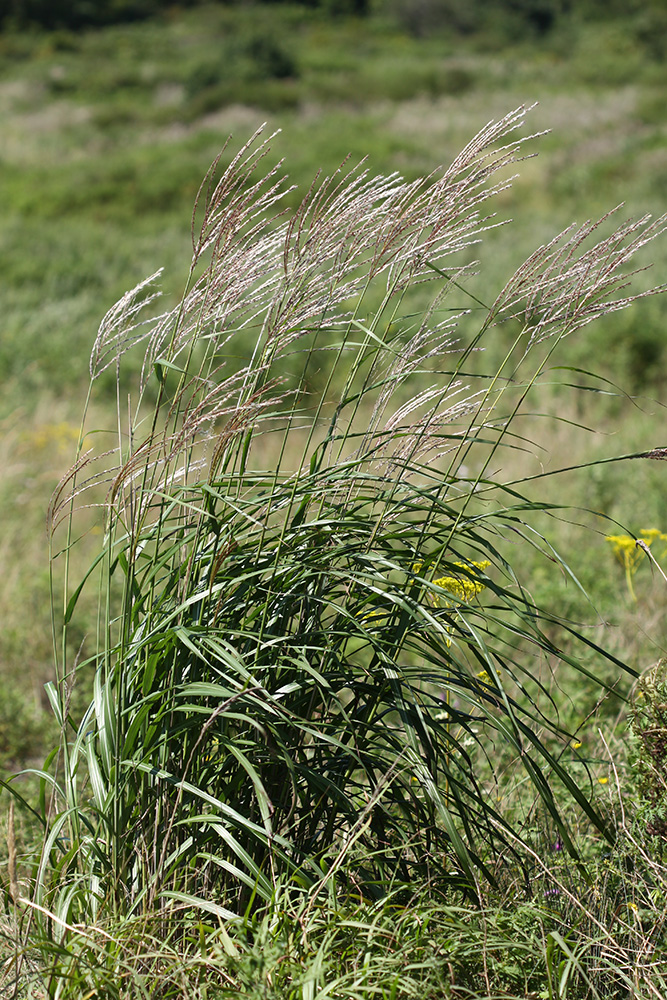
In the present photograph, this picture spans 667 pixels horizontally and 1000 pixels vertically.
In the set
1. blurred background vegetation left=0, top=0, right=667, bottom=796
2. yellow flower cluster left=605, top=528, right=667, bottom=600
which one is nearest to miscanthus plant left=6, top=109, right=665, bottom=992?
blurred background vegetation left=0, top=0, right=667, bottom=796

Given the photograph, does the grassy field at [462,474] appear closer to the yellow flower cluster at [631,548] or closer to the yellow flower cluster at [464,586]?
the yellow flower cluster at [631,548]

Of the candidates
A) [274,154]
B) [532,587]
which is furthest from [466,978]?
[274,154]

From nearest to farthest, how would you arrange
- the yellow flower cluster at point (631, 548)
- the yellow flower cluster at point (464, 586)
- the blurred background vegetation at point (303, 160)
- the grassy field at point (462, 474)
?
the grassy field at point (462, 474) < the yellow flower cluster at point (464, 586) < the yellow flower cluster at point (631, 548) < the blurred background vegetation at point (303, 160)

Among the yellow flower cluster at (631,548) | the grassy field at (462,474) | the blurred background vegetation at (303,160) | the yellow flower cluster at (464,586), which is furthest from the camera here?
the blurred background vegetation at (303,160)

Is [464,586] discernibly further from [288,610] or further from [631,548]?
[631,548]

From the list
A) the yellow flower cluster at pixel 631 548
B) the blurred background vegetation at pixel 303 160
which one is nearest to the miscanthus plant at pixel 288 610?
the blurred background vegetation at pixel 303 160

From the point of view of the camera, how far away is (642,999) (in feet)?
5.56

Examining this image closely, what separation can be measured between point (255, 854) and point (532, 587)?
288 centimetres

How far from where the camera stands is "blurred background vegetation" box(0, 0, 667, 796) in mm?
5129

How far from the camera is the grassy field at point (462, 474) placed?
5.54 feet

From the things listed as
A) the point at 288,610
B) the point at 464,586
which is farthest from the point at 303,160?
the point at 288,610

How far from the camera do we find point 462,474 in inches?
167

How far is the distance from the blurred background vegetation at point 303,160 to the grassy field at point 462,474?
5 cm

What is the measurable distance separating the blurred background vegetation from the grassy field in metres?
0.05
